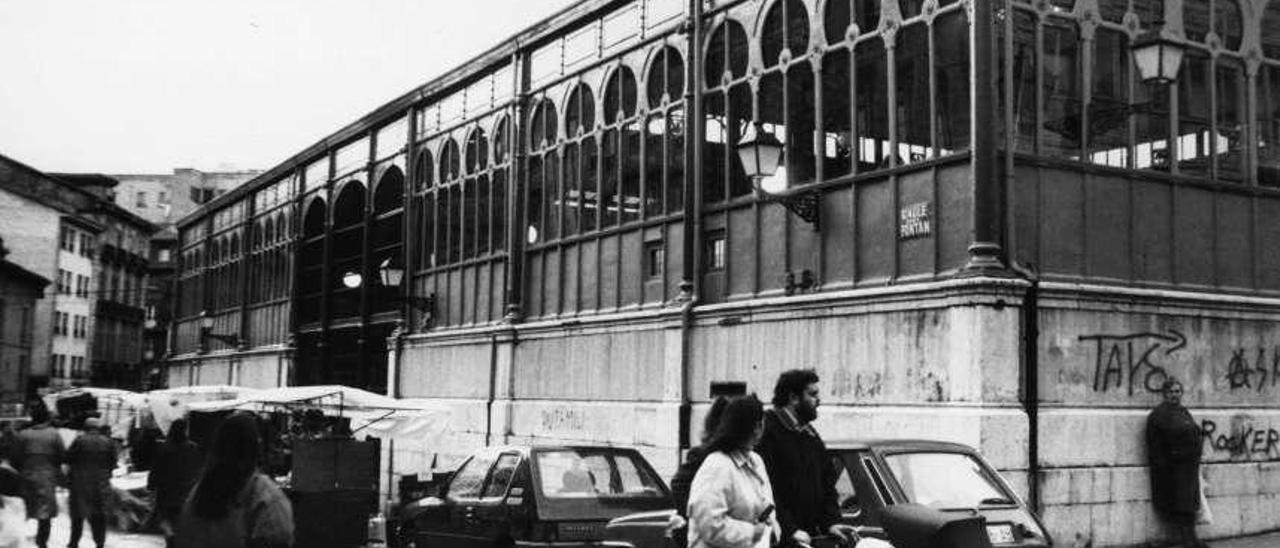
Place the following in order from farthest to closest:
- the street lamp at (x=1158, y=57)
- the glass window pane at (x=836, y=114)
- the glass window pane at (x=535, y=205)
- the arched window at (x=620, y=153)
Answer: the glass window pane at (x=535, y=205), the arched window at (x=620, y=153), the glass window pane at (x=836, y=114), the street lamp at (x=1158, y=57)

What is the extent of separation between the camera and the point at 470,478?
13.9 meters

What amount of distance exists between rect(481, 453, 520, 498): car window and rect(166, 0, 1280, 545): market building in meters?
5.42

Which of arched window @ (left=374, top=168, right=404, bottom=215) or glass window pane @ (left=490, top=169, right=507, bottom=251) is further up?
arched window @ (left=374, top=168, right=404, bottom=215)

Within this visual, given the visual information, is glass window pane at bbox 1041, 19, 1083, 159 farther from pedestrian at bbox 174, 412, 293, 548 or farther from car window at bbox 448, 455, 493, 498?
pedestrian at bbox 174, 412, 293, 548

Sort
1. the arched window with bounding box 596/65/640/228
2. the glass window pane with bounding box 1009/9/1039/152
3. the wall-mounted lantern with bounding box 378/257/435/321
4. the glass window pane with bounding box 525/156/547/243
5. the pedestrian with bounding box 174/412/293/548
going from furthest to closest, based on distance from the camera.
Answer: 1. the wall-mounted lantern with bounding box 378/257/435/321
2. the glass window pane with bounding box 525/156/547/243
3. the arched window with bounding box 596/65/640/228
4. the glass window pane with bounding box 1009/9/1039/152
5. the pedestrian with bounding box 174/412/293/548

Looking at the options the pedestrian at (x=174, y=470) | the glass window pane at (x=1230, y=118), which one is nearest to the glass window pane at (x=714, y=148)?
the glass window pane at (x=1230, y=118)

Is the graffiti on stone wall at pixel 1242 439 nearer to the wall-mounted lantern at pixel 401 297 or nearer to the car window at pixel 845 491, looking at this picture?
the car window at pixel 845 491

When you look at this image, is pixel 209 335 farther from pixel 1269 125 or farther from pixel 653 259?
pixel 1269 125

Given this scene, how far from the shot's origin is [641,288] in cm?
2302

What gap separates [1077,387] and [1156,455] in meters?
1.33

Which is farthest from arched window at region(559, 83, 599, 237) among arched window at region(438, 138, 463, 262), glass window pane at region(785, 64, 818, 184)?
glass window pane at region(785, 64, 818, 184)

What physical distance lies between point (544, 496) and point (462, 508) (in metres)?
1.58

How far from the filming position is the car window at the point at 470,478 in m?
13.7

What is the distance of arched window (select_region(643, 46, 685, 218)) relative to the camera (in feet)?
72.7
